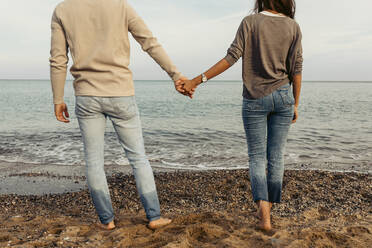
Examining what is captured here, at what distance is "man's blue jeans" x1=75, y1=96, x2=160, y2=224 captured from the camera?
2643 millimetres

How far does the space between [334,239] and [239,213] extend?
3.55 feet

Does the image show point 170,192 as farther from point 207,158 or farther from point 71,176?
point 207,158

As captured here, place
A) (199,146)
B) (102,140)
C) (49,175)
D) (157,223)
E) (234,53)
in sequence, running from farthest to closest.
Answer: (199,146) → (49,175) → (157,223) → (102,140) → (234,53)

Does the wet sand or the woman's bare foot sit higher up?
the woman's bare foot

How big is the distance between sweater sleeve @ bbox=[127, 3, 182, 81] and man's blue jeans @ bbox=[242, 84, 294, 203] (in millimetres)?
776

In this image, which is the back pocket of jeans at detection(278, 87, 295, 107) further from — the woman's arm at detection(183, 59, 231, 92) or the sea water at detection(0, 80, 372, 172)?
the sea water at detection(0, 80, 372, 172)

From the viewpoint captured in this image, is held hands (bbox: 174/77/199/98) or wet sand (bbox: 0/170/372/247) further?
held hands (bbox: 174/77/199/98)

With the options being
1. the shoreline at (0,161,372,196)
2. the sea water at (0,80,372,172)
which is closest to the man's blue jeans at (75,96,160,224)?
the shoreline at (0,161,372,196)

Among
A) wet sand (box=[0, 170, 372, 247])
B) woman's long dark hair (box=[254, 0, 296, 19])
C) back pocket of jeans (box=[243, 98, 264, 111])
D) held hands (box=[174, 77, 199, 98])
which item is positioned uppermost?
woman's long dark hair (box=[254, 0, 296, 19])

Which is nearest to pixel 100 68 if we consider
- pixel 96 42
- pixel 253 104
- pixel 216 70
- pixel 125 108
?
pixel 96 42

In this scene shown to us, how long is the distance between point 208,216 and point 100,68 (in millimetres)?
1882

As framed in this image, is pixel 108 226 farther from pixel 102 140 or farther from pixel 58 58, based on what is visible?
pixel 58 58

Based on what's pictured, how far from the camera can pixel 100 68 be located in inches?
101

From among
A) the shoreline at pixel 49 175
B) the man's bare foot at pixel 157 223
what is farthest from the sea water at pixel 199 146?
the man's bare foot at pixel 157 223
